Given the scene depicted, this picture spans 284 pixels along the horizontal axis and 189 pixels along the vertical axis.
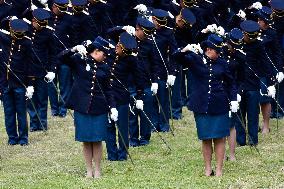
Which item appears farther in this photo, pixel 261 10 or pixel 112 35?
pixel 261 10

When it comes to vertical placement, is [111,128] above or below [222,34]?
below

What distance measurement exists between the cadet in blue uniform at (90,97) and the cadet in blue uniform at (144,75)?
2.11m

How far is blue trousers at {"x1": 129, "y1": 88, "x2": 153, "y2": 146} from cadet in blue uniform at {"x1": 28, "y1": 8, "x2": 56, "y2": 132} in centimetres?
175

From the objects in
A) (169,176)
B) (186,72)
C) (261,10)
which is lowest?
(169,176)

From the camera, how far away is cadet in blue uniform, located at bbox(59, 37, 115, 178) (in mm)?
13211

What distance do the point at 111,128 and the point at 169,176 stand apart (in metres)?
1.71

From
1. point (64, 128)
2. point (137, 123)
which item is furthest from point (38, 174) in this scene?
point (64, 128)

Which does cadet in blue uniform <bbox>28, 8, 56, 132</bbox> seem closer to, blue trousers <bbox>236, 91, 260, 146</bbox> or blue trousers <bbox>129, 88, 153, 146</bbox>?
blue trousers <bbox>129, 88, 153, 146</bbox>

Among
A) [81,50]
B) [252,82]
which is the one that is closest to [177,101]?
[252,82]

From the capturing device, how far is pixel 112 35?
1492cm

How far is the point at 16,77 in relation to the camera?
16.0 m

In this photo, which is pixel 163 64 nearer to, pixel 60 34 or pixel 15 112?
pixel 60 34

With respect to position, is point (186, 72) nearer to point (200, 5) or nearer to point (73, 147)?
point (200, 5)

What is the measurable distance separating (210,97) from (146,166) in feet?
5.76
